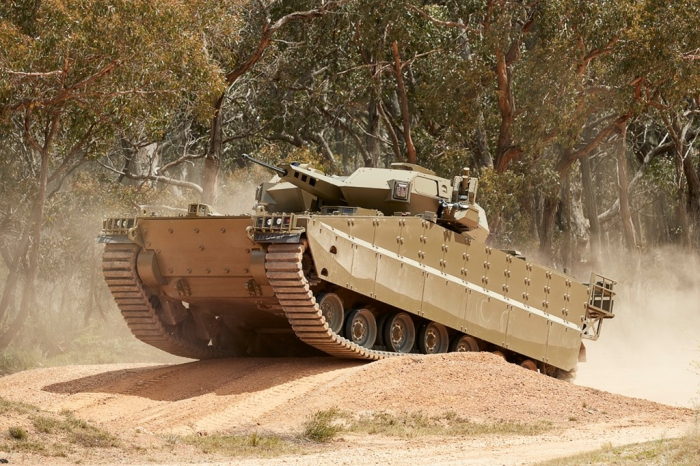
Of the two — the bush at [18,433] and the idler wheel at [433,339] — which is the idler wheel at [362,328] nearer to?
the idler wheel at [433,339]

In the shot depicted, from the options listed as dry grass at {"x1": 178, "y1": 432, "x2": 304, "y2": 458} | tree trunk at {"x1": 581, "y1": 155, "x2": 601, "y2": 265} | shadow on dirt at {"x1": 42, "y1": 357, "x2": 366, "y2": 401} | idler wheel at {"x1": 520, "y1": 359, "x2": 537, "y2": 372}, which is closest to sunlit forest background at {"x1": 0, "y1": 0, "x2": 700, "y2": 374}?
tree trunk at {"x1": 581, "y1": 155, "x2": 601, "y2": 265}

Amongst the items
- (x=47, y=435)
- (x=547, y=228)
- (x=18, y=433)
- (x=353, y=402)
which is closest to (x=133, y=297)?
(x=353, y=402)

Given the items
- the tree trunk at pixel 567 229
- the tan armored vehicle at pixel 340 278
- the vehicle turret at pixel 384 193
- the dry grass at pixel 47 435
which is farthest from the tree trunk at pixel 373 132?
the dry grass at pixel 47 435

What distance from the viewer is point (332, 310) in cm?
1678

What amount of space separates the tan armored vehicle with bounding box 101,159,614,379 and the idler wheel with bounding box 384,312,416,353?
0.07 ft

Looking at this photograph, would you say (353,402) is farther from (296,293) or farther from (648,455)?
(648,455)

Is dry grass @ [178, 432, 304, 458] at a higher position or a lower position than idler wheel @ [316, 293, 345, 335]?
lower

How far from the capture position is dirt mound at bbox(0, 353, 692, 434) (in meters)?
14.3

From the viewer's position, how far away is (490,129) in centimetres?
3400

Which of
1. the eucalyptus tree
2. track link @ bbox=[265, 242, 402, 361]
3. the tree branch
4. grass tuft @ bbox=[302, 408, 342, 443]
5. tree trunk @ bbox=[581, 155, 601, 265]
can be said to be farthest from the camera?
tree trunk @ bbox=[581, 155, 601, 265]

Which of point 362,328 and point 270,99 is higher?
point 270,99

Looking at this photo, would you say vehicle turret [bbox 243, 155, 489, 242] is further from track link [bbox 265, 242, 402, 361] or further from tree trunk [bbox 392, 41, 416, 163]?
tree trunk [bbox 392, 41, 416, 163]

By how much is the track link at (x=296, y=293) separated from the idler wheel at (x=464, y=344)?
134 inches

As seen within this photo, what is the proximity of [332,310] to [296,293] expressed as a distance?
1361 millimetres
